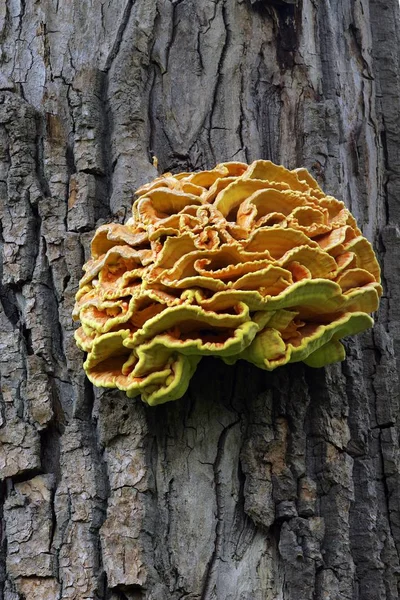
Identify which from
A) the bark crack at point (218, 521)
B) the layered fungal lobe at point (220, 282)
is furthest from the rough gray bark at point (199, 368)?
the layered fungal lobe at point (220, 282)

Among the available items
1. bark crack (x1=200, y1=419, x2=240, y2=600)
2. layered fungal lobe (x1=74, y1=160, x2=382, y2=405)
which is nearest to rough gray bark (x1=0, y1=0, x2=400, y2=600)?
bark crack (x1=200, y1=419, x2=240, y2=600)

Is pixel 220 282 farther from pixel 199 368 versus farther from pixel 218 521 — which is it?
pixel 218 521

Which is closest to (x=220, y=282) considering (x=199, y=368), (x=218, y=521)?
→ (x=199, y=368)

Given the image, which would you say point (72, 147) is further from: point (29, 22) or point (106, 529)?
point (106, 529)

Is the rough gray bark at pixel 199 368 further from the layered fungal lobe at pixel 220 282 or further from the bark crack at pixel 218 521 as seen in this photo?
the layered fungal lobe at pixel 220 282

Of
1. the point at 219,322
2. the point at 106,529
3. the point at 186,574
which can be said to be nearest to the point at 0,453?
the point at 106,529
